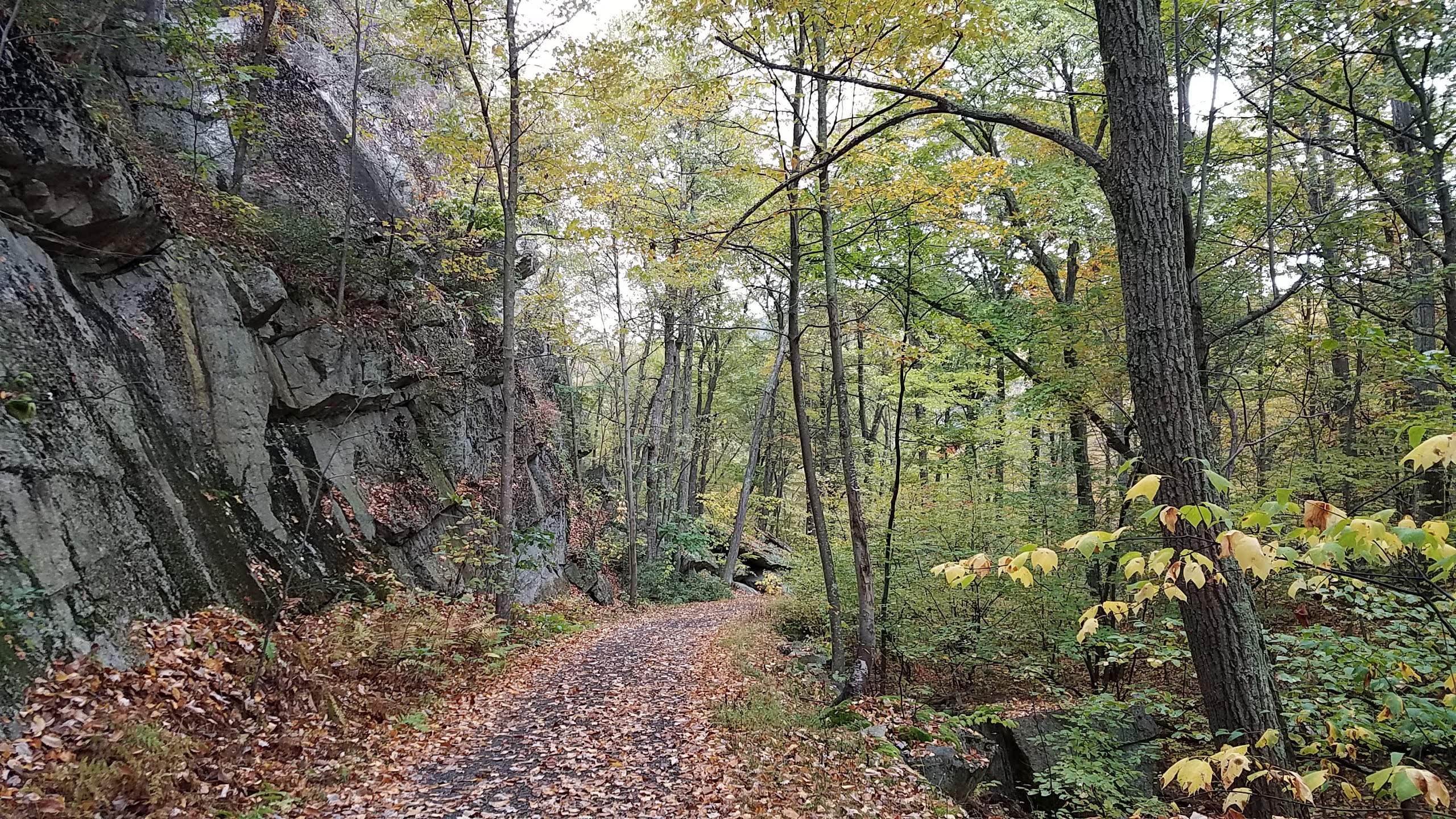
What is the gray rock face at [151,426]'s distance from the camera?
5.04m

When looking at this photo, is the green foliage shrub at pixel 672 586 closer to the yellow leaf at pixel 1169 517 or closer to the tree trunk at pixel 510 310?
the tree trunk at pixel 510 310

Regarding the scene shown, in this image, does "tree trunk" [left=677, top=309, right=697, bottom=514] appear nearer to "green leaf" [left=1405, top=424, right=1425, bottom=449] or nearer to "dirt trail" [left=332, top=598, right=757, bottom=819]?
"dirt trail" [left=332, top=598, right=757, bottom=819]

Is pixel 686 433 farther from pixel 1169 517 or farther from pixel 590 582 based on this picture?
pixel 1169 517

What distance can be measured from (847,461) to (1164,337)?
16.3 ft

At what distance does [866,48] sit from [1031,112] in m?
7.21

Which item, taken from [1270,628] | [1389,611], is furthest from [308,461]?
[1270,628]

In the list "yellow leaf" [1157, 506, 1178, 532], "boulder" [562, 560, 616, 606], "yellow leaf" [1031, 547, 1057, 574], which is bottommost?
"boulder" [562, 560, 616, 606]

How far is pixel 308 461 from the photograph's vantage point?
29.6 feet

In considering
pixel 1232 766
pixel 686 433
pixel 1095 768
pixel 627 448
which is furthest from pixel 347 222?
pixel 1095 768

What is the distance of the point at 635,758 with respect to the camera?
5.82 meters

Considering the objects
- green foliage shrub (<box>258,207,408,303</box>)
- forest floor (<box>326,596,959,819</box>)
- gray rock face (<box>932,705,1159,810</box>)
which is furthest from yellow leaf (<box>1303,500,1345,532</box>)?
green foliage shrub (<box>258,207,408,303</box>)

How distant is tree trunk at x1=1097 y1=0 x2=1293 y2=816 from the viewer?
353cm

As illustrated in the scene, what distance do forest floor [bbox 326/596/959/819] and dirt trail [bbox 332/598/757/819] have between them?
16mm

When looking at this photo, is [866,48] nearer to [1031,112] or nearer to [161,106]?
[1031,112]
